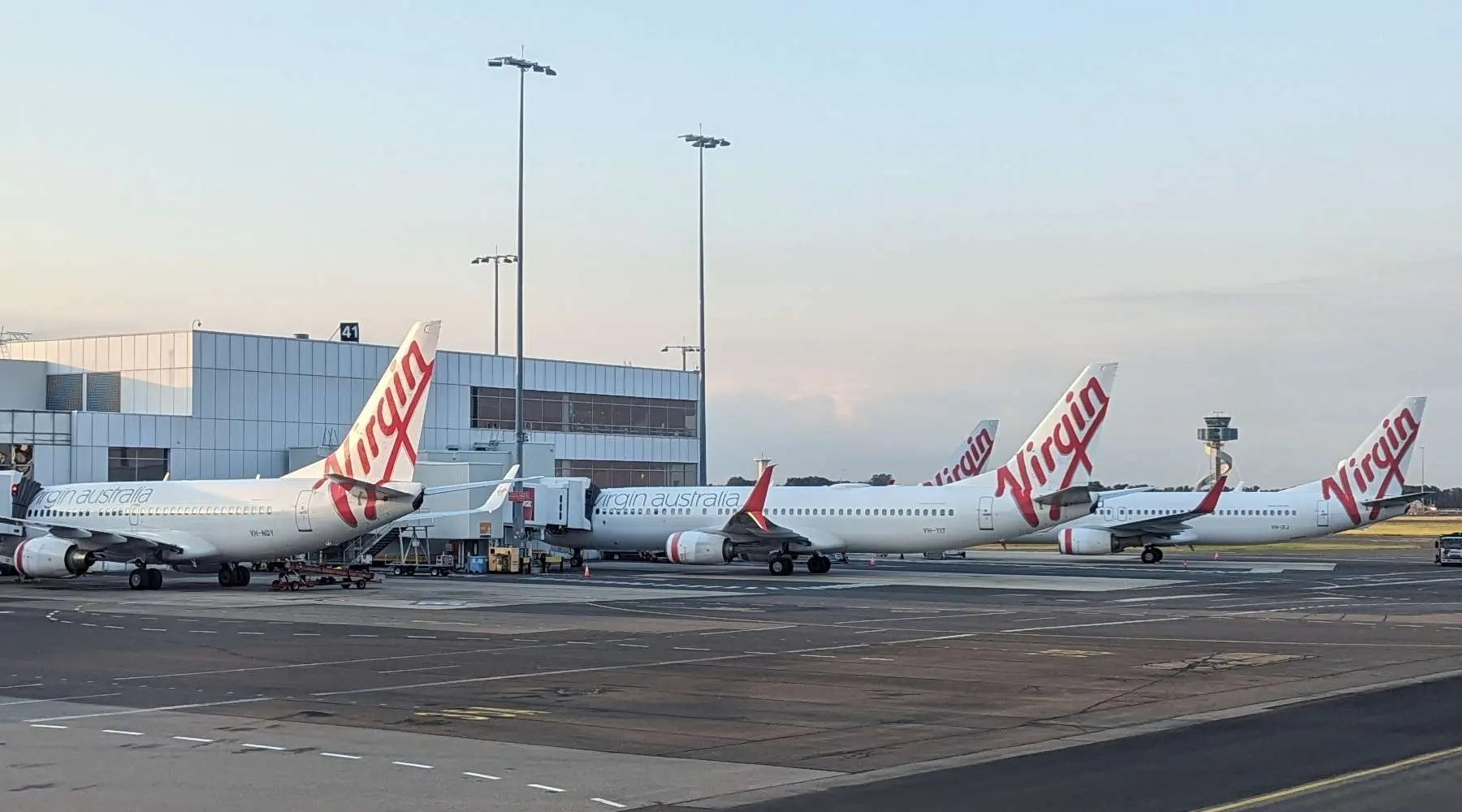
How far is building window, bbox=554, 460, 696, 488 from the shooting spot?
267ft

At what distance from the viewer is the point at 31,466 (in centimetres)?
6169

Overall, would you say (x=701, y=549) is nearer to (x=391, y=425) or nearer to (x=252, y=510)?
(x=391, y=425)

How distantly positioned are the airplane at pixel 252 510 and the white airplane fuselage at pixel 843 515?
11.8 m

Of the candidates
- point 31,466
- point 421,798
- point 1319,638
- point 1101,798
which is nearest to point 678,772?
point 421,798

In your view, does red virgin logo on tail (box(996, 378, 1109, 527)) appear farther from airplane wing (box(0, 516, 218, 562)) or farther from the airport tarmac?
airplane wing (box(0, 516, 218, 562))

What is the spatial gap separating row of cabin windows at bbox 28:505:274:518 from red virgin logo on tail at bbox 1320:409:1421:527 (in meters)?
45.6

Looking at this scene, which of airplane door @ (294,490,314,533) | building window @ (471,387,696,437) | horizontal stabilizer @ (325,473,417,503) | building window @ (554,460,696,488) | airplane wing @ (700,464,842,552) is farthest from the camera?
building window @ (554,460,696,488)

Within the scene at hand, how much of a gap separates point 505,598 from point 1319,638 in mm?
21122

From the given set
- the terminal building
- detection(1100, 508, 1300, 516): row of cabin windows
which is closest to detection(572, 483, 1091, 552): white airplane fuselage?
the terminal building

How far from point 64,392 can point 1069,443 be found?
47998 millimetres

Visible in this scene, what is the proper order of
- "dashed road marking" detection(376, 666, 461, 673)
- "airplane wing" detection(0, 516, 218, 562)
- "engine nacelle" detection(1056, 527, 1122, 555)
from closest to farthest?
"dashed road marking" detection(376, 666, 461, 673) < "airplane wing" detection(0, 516, 218, 562) < "engine nacelle" detection(1056, 527, 1122, 555)

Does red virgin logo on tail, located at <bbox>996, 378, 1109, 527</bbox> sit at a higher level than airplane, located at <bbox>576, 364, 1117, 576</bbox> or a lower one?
higher

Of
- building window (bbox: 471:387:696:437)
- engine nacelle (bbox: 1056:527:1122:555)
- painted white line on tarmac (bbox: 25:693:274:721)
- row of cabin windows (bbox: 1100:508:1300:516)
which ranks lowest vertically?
painted white line on tarmac (bbox: 25:693:274:721)

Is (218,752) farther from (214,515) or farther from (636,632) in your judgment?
(214,515)
